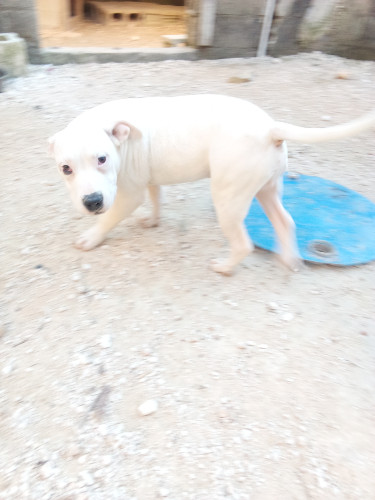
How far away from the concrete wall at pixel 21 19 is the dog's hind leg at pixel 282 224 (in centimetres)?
423

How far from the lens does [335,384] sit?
6.57 ft

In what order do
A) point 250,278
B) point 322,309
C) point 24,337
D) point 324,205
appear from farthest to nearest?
point 324,205 → point 250,278 → point 322,309 → point 24,337

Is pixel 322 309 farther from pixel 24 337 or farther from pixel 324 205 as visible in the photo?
pixel 24 337

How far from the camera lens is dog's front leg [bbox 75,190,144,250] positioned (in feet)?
8.14

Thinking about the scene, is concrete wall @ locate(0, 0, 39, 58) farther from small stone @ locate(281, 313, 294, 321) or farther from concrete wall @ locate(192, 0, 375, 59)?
small stone @ locate(281, 313, 294, 321)

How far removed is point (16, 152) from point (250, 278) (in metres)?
2.41

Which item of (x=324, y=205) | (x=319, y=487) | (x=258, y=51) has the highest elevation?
(x=258, y=51)

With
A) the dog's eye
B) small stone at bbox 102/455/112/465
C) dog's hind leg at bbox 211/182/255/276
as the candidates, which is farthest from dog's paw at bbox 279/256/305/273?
small stone at bbox 102/455/112/465

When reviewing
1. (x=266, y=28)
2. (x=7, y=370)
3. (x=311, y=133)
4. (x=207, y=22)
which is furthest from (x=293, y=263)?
(x=266, y=28)

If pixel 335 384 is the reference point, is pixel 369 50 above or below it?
above

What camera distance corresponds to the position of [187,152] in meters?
2.28

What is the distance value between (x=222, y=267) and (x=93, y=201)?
925 millimetres

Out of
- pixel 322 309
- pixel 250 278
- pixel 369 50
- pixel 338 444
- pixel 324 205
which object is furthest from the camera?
pixel 369 50

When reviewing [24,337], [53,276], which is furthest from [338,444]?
[53,276]
